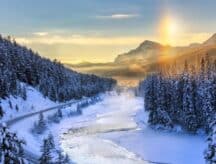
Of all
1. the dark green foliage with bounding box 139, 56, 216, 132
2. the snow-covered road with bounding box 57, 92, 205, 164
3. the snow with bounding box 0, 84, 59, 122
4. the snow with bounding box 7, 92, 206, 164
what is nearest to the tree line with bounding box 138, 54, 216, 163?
the dark green foliage with bounding box 139, 56, 216, 132

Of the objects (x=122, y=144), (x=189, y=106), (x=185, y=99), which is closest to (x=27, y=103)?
(x=185, y=99)

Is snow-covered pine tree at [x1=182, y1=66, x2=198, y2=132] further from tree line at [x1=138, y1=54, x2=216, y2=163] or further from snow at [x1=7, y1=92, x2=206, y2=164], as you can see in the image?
snow at [x1=7, y1=92, x2=206, y2=164]

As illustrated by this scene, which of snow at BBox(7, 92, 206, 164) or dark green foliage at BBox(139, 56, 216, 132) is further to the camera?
dark green foliage at BBox(139, 56, 216, 132)

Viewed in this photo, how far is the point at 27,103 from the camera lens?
95.2 metres

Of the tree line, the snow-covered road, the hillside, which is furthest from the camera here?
the hillside

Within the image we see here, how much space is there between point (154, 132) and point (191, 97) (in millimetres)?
8260

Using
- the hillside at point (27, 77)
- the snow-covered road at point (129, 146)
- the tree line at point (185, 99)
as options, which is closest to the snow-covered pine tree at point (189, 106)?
the tree line at point (185, 99)

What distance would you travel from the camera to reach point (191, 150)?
172 ft

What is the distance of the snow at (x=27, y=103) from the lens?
74562mm

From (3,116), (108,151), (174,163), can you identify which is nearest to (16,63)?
(3,116)

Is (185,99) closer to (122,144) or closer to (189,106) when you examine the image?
(189,106)

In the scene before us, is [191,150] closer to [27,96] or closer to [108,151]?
[108,151]

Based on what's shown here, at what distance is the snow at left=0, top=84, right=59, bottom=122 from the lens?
74562 millimetres

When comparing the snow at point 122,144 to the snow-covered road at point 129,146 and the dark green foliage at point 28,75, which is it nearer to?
the snow-covered road at point 129,146
